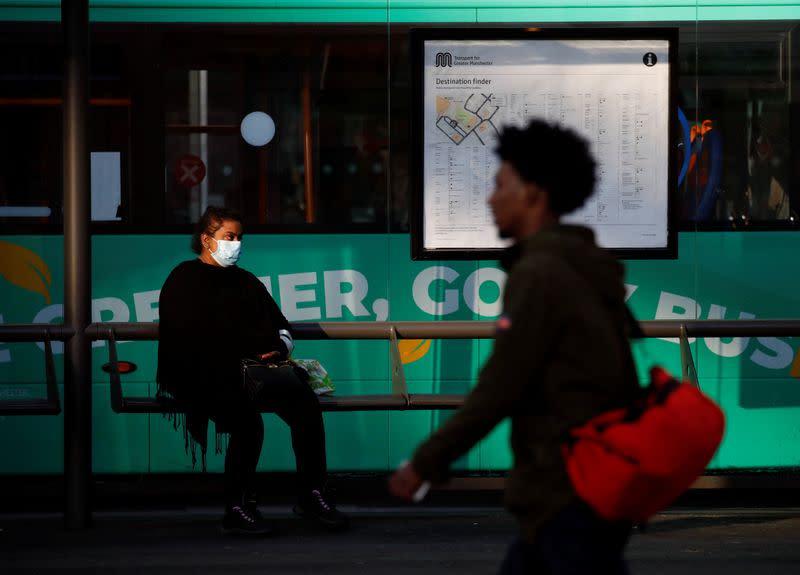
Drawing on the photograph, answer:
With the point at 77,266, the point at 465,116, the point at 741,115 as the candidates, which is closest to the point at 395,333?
the point at 465,116

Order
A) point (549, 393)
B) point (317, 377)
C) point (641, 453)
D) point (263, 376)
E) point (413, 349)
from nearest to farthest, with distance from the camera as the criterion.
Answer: point (641, 453) → point (549, 393) → point (263, 376) → point (317, 377) → point (413, 349)

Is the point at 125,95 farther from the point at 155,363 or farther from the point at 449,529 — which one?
the point at 449,529

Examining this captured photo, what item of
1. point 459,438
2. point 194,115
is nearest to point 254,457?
point 194,115

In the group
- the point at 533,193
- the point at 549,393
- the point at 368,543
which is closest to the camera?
the point at 549,393

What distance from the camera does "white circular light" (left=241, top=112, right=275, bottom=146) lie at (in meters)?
8.07

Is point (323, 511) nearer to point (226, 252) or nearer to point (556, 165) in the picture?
point (226, 252)

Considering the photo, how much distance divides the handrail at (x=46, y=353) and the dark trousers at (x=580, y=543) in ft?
14.6

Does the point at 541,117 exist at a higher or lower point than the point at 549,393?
higher

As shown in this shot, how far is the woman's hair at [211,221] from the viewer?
7168 millimetres

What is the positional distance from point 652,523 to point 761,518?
61cm

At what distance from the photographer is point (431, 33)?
7.81 metres

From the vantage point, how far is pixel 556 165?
3391 millimetres

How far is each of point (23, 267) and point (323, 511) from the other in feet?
7.53

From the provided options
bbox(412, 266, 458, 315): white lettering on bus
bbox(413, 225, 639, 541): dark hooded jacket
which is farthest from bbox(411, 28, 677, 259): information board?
bbox(413, 225, 639, 541): dark hooded jacket
